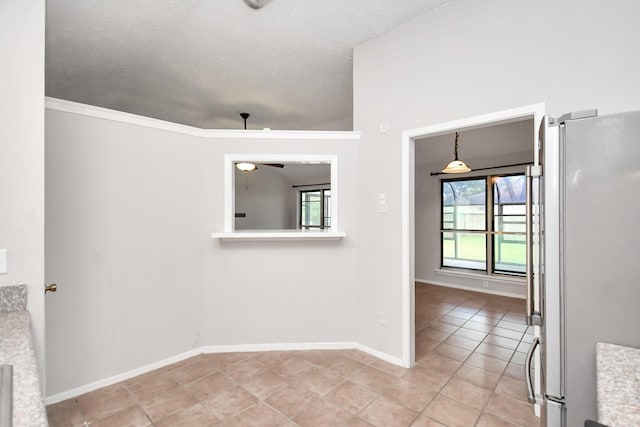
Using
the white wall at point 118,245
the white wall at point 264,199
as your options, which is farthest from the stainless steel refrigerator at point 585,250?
the white wall at point 264,199

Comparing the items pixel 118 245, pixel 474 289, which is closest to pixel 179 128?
pixel 118 245

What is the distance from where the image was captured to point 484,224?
5.48 metres

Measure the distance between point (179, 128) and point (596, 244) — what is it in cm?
291

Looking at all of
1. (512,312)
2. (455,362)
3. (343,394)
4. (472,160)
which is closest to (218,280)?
(343,394)

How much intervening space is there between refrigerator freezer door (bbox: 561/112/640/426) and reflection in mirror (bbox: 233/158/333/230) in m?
6.39

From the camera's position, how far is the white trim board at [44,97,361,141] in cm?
215

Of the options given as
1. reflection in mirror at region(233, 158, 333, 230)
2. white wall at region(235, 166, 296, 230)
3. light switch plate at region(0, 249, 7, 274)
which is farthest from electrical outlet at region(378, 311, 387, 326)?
white wall at region(235, 166, 296, 230)

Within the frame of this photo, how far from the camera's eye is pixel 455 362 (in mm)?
2727

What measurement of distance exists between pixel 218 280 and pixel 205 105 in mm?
3000

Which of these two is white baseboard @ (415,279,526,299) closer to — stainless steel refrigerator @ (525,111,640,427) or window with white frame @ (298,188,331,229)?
window with white frame @ (298,188,331,229)

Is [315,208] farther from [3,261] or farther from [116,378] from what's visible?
[3,261]

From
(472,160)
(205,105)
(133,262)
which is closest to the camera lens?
(133,262)

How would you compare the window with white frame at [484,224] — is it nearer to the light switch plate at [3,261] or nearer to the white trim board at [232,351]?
the white trim board at [232,351]

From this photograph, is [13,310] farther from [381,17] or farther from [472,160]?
[472,160]
